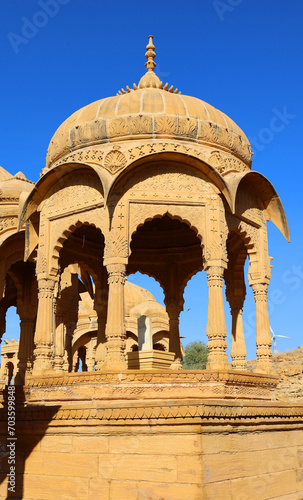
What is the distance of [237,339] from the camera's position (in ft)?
48.1

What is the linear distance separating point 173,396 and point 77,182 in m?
5.36

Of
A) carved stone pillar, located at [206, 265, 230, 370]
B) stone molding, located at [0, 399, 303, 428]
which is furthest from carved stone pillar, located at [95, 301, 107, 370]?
stone molding, located at [0, 399, 303, 428]

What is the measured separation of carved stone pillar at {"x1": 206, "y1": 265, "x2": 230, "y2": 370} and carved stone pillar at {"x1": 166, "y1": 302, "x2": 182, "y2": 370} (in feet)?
14.9

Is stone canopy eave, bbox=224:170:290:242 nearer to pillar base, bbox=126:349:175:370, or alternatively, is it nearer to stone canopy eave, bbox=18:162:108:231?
stone canopy eave, bbox=18:162:108:231

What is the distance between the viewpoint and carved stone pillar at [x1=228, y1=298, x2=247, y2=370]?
14.6 meters

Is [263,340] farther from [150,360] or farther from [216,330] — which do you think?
[150,360]

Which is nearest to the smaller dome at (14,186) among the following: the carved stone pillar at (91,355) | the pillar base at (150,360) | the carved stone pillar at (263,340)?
the pillar base at (150,360)

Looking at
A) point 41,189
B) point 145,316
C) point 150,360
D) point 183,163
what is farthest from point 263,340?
point 41,189

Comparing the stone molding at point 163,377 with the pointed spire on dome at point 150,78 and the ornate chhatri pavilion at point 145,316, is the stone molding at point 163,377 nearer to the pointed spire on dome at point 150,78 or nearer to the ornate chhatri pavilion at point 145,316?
the ornate chhatri pavilion at point 145,316

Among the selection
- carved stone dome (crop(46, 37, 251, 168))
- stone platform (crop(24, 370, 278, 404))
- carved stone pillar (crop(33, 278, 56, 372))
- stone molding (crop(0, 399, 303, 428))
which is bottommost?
stone molding (crop(0, 399, 303, 428))

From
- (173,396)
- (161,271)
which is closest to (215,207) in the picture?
(173,396)

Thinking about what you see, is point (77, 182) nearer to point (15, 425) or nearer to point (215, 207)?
point (215, 207)

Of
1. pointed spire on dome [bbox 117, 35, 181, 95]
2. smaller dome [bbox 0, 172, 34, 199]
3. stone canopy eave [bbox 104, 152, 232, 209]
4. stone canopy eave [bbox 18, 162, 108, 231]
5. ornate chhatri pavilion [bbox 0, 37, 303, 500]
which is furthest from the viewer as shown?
smaller dome [bbox 0, 172, 34, 199]

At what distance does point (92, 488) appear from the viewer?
22.5 feet
